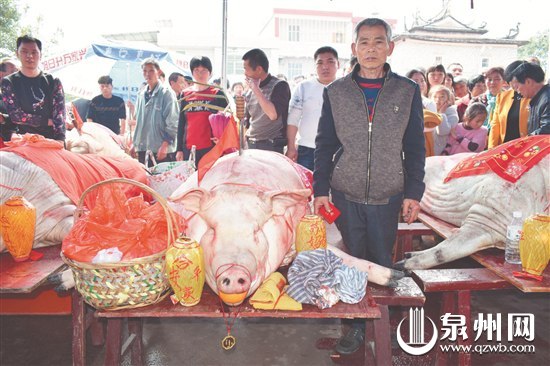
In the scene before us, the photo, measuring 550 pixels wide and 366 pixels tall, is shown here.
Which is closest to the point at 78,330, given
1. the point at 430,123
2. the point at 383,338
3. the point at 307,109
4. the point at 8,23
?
the point at 383,338

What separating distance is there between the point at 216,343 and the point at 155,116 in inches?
106

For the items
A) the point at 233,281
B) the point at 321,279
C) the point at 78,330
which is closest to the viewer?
the point at 233,281

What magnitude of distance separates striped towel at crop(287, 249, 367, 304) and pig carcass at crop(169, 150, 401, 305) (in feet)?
0.50

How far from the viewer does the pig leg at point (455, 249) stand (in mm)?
2445

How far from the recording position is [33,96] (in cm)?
331

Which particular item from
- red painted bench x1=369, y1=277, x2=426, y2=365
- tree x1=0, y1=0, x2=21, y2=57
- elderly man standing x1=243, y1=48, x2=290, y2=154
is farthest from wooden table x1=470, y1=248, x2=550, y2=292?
tree x1=0, y1=0, x2=21, y2=57

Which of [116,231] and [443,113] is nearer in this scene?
[116,231]

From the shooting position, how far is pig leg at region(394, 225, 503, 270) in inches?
96.3

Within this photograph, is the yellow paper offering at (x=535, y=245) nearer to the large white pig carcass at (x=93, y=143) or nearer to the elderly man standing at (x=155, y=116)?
the large white pig carcass at (x=93, y=143)

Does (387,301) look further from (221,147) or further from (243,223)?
(221,147)

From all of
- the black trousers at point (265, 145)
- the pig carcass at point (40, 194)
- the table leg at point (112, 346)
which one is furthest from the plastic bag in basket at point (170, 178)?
the table leg at point (112, 346)

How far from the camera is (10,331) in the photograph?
288 cm

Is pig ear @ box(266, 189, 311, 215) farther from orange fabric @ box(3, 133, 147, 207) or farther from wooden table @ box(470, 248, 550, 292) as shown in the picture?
orange fabric @ box(3, 133, 147, 207)

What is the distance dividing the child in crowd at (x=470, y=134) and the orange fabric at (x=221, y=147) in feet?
9.36
